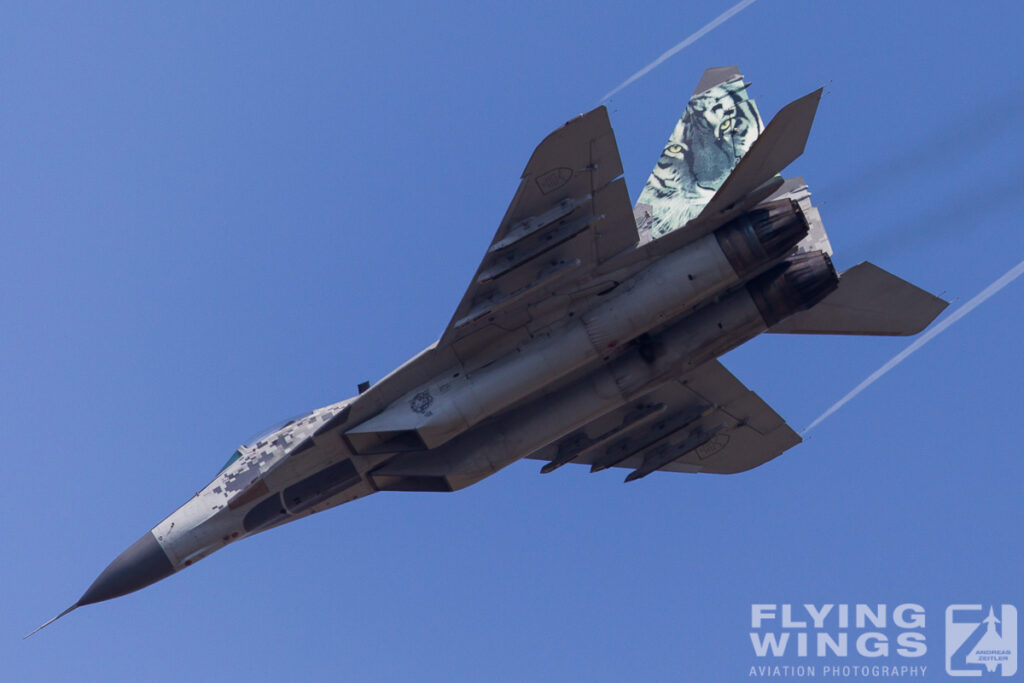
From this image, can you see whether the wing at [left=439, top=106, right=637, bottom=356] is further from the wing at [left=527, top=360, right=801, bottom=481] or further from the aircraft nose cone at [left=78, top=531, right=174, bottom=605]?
the aircraft nose cone at [left=78, top=531, right=174, bottom=605]

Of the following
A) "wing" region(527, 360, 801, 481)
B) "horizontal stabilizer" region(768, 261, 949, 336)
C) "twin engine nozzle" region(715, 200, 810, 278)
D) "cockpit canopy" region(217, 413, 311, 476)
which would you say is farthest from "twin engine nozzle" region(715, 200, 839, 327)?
"cockpit canopy" region(217, 413, 311, 476)

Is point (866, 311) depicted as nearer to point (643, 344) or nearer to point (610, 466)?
point (643, 344)

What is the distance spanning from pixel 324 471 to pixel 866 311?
9.50 m

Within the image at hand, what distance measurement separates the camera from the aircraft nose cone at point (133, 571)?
896 inches

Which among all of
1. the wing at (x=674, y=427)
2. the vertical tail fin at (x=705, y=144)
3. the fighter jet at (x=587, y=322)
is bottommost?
the wing at (x=674, y=427)

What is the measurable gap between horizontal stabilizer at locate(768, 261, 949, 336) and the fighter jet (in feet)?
0.08

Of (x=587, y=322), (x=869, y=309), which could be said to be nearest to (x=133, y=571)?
(x=587, y=322)

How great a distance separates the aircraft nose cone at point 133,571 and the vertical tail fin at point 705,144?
33.0 ft

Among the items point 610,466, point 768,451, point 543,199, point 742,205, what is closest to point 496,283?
point 543,199

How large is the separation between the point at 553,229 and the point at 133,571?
951 centimetres

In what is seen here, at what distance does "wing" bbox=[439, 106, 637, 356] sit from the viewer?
1939cm

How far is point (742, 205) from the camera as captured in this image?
2034 centimetres

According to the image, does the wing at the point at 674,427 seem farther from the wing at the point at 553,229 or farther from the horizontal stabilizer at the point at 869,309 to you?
the wing at the point at 553,229

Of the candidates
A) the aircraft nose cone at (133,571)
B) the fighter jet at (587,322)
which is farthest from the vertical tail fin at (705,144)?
the aircraft nose cone at (133,571)
